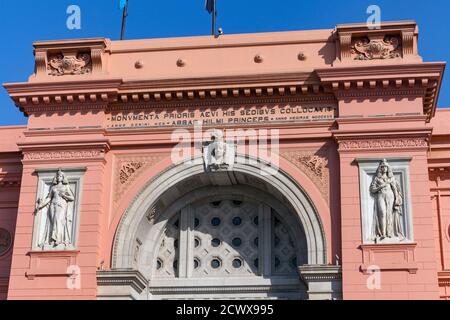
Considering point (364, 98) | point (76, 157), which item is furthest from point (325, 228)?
point (76, 157)

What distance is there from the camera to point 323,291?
2017cm

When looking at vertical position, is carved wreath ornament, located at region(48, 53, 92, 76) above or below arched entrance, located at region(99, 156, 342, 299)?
above

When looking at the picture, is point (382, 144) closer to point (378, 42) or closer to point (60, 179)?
point (378, 42)

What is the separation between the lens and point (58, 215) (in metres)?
21.5

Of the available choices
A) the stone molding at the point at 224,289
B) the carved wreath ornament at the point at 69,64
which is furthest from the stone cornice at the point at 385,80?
the carved wreath ornament at the point at 69,64

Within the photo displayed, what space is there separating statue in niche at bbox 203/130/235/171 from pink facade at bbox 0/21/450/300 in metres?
0.40

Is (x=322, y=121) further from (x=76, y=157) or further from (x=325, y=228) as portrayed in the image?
(x=76, y=157)

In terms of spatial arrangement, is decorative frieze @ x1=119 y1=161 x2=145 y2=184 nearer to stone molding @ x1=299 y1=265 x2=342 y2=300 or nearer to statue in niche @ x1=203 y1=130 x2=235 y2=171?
statue in niche @ x1=203 y1=130 x2=235 y2=171

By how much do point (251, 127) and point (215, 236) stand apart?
10.2ft

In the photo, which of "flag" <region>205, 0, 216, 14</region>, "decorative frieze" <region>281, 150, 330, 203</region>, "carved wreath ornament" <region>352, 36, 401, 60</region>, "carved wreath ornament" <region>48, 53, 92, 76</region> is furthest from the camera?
"flag" <region>205, 0, 216, 14</region>

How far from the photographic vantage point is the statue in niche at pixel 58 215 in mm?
21391

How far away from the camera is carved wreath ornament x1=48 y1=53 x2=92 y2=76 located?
22922 millimetres

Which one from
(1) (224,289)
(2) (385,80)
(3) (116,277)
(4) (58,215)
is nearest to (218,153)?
(1) (224,289)

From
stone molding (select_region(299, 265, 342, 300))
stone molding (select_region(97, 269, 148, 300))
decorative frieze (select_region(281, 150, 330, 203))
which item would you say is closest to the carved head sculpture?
stone molding (select_region(97, 269, 148, 300))
